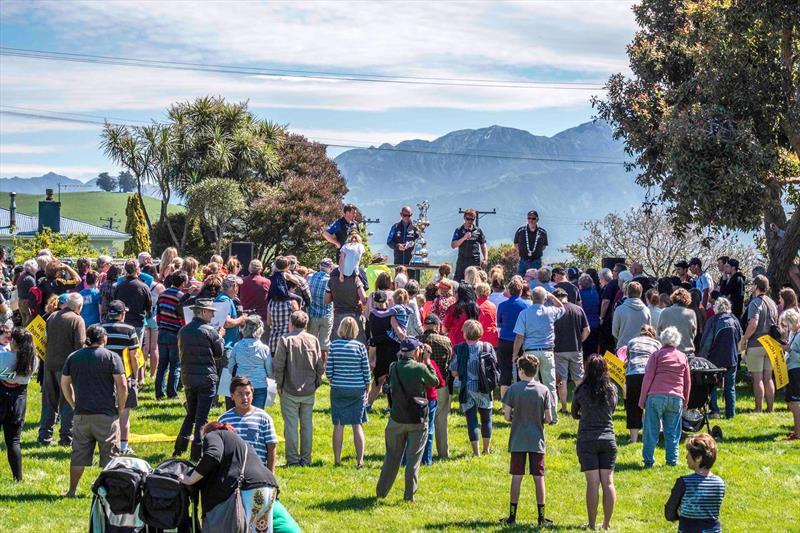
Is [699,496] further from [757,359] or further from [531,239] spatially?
[531,239]

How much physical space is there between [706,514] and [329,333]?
896 centimetres

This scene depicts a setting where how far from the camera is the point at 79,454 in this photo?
10781mm

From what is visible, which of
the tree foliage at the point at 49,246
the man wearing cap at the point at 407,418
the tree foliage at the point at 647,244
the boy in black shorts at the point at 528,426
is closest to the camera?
the boy in black shorts at the point at 528,426

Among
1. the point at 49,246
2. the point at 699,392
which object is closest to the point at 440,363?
the point at 699,392

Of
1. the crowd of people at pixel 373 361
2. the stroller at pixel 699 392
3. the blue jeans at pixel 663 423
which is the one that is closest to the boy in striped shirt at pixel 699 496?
the crowd of people at pixel 373 361

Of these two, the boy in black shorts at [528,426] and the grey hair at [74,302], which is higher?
the grey hair at [74,302]

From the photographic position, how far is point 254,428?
913cm

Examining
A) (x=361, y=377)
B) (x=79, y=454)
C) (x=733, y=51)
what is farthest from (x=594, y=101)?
(x=79, y=454)

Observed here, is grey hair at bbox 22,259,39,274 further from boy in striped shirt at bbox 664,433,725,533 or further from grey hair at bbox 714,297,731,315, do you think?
boy in striped shirt at bbox 664,433,725,533

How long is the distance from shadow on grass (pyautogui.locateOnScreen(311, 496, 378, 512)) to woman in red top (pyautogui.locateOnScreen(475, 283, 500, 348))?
3.98 meters

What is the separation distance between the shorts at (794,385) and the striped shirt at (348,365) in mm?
6153

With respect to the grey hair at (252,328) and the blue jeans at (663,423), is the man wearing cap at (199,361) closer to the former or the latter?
the grey hair at (252,328)

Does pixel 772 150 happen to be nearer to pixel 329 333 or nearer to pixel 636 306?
pixel 636 306

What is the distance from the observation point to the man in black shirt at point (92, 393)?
1077 centimetres
